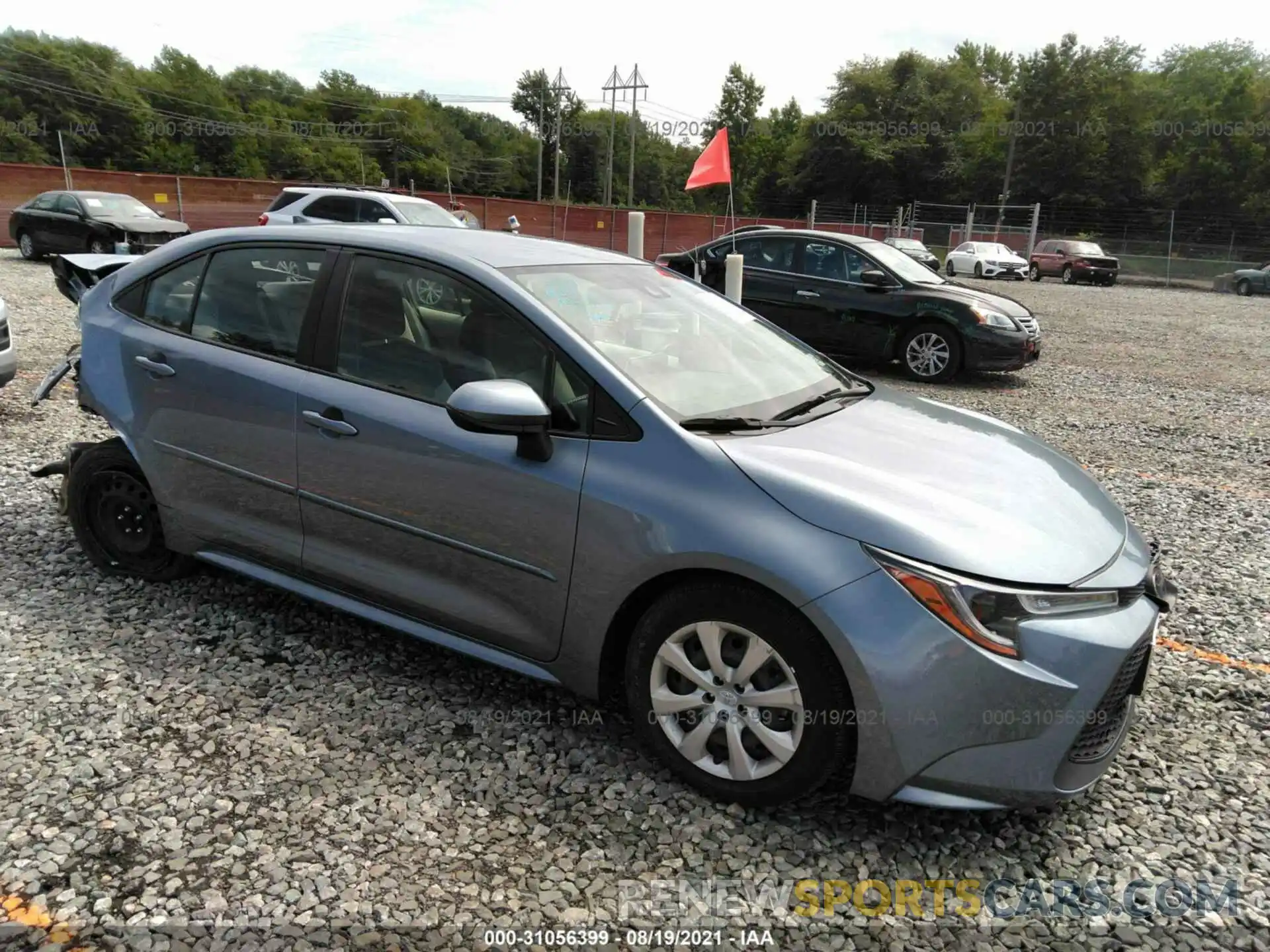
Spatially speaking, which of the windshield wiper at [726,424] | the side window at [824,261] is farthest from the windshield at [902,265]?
the windshield wiper at [726,424]

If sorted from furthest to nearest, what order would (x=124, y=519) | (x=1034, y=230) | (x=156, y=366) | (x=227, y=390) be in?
1. (x=1034, y=230)
2. (x=124, y=519)
3. (x=156, y=366)
4. (x=227, y=390)

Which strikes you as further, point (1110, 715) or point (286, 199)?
point (286, 199)

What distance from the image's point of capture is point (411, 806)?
8.29ft

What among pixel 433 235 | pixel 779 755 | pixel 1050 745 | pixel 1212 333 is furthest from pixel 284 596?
pixel 1212 333

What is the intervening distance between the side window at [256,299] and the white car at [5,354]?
370cm

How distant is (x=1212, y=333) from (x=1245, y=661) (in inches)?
584

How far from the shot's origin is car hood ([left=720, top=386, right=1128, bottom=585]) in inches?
89.9

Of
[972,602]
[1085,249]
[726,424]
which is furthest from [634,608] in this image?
[1085,249]

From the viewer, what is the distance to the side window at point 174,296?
140 inches

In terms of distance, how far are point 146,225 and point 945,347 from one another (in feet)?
48.5

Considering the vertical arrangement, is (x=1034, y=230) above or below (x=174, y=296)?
above

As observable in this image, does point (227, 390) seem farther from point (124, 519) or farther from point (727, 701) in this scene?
point (727, 701)

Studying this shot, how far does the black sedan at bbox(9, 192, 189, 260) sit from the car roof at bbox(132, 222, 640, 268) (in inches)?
562

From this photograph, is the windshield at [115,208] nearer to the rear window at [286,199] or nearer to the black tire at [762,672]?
the rear window at [286,199]
